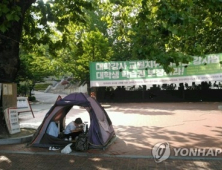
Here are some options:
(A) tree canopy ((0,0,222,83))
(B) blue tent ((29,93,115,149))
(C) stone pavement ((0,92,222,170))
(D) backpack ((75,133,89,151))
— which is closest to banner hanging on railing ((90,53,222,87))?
(A) tree canopy ((0,0,222,83))

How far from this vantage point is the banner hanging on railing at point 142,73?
21766 mm

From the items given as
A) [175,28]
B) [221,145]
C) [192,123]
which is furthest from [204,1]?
[192,123]

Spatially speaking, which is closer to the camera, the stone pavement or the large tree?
the stone pavement

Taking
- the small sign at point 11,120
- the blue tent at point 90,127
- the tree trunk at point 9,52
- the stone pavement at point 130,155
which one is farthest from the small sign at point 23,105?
the blue tent at point 90,127

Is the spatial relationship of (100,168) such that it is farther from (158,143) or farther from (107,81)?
(107,81)

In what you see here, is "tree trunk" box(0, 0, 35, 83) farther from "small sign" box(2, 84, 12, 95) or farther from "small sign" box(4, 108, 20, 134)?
"small sign" box(4, 108, 20, 134)

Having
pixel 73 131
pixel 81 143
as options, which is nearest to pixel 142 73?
pixel 73 131

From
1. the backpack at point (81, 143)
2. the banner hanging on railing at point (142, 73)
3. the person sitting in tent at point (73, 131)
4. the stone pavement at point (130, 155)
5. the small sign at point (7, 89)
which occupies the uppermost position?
the banner hanging on railing at point (142, 73)

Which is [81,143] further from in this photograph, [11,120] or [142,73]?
[142,73]

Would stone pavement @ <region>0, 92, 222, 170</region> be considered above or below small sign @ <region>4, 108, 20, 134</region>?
below

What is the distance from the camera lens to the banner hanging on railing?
2177cm

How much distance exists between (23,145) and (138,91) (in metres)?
18.6

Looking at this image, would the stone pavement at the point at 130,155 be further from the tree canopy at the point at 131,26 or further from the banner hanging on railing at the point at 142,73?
the banner hanging on railing at the point at 142,73

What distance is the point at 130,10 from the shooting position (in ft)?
43.7
